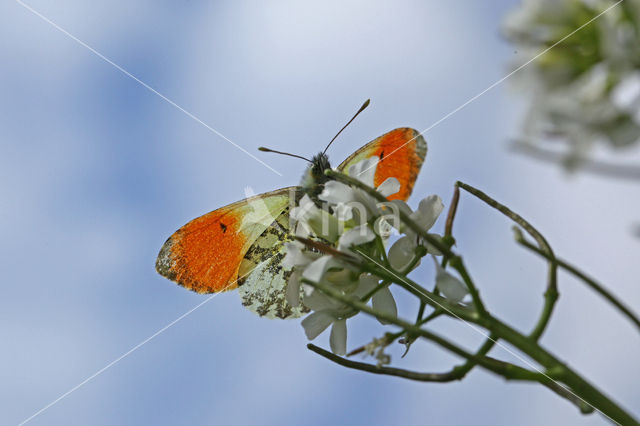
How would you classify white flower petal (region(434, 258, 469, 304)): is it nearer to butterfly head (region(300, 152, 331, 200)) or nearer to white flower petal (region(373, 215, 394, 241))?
white flower petal (region(373, 215, 394, 241))

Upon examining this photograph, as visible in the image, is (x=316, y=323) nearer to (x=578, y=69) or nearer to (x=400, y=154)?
(x=578, y=69)

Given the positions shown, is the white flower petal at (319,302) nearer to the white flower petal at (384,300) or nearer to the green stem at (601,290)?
the white flower petal at (384,300)

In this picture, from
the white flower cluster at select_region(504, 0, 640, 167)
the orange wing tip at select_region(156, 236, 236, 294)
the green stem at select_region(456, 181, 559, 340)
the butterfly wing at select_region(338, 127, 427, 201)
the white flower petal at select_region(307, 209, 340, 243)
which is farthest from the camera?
the butterfly wing at select_region(338, 127, 427, 201)

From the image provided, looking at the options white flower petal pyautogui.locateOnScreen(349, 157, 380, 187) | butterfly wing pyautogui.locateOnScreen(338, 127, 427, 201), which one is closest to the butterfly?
butterfly wing pyautogui.locateOnScreen(338, 127, 427, 201)

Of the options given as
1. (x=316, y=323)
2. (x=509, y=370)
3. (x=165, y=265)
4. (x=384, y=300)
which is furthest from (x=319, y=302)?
(x=165, y=265)

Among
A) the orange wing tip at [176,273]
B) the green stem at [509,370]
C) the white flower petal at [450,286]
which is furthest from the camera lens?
the orange wing tip at [176,273]

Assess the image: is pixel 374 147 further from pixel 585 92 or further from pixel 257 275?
pixel 585 92

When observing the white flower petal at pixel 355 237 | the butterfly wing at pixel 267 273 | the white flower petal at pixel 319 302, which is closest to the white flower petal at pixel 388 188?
the white flower petal at pixel 355 237
